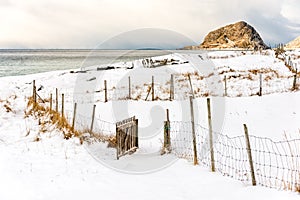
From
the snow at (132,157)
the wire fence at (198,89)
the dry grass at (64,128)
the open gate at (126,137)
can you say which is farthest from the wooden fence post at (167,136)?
the wire fence at (198,89)

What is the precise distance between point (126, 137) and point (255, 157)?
4.15m

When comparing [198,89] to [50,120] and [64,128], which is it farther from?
[64,128]

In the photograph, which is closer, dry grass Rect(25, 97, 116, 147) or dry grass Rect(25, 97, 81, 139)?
dry grass Rect(25, 97, 116, 147)

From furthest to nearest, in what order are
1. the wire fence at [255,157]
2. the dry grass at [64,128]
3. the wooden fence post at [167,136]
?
the dry grass at [64,128]
the wooden fence post at [167,136]
the wire fence at [255,157]

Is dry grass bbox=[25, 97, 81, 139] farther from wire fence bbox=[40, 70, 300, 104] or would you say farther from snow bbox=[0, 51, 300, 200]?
wire fence bbox=[40, 70, 300, 104]

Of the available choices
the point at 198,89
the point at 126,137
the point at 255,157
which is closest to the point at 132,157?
the point at 126,137

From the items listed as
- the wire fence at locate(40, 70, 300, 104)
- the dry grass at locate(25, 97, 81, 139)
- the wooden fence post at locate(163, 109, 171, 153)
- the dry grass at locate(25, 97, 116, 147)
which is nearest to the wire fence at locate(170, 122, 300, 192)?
the wooden fence post at locate(163, 109, 171, 153)

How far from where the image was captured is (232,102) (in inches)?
656

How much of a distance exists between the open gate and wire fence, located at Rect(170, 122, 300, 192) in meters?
1.46

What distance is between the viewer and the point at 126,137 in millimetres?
9594

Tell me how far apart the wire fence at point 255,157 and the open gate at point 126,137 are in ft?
4.78

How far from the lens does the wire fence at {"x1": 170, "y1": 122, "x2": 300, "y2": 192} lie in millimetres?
7164

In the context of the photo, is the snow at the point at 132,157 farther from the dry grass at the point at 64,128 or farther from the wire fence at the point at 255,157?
the wire fence at the point at 255,157

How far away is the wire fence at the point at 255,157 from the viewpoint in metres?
7.16
